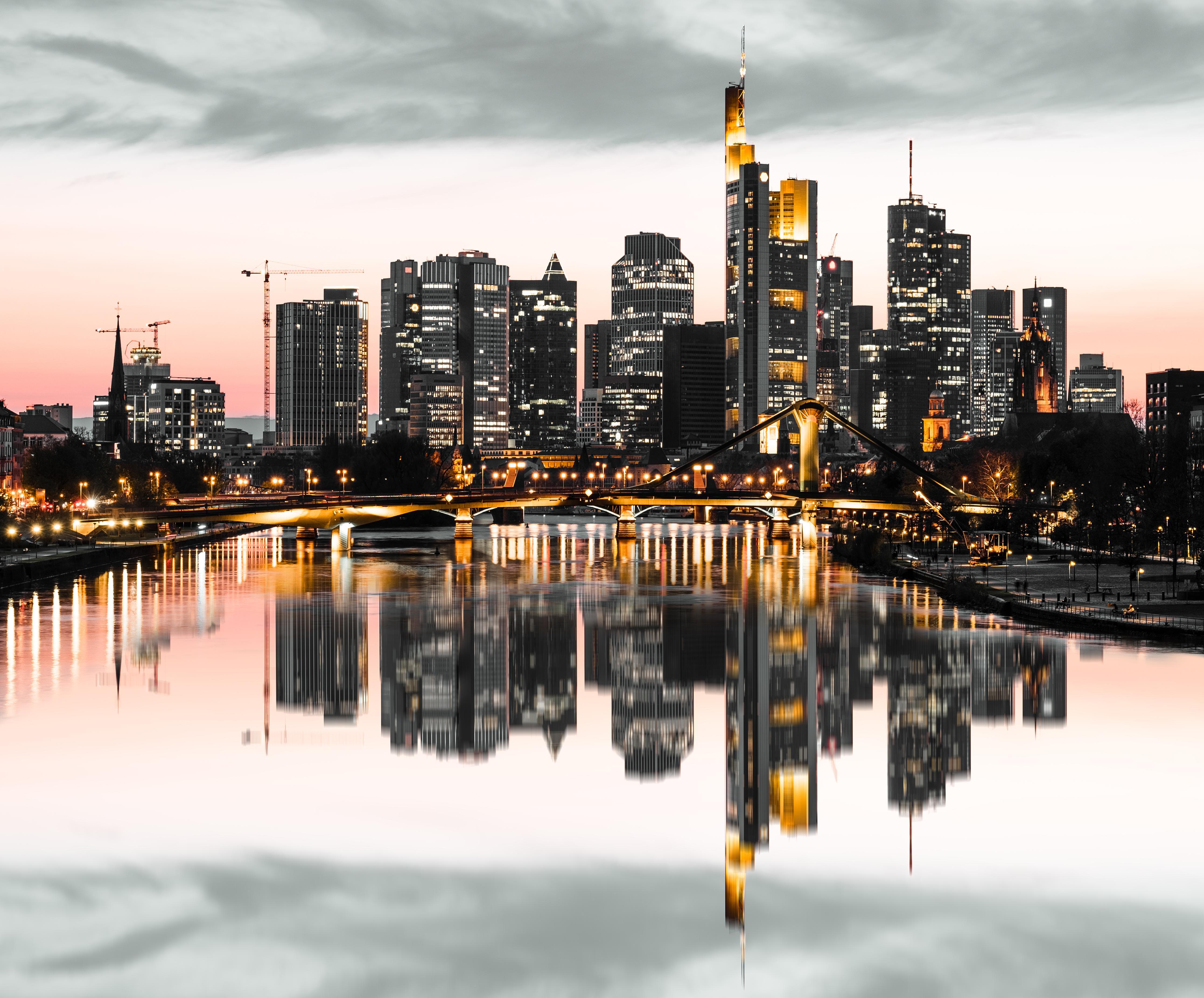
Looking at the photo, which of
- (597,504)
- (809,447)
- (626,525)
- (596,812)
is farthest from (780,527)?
(596,812)

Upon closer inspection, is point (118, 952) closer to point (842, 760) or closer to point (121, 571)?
point (842, 760)

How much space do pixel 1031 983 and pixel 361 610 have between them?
146 ft

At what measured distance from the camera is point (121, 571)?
83188 millimetres

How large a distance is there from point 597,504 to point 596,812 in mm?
101719

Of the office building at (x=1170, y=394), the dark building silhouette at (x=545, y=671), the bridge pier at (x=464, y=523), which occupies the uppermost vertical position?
the office building at (x=1170, y=394)

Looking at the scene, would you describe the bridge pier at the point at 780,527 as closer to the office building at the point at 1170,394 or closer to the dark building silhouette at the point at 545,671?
the office building at the point at 1170,394

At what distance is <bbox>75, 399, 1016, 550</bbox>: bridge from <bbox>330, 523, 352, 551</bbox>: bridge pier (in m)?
0.09

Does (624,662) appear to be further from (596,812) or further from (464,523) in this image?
(464,523)

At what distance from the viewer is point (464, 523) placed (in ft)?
389

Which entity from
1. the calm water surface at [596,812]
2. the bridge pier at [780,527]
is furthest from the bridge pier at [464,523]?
the calm water surface at [596,812]

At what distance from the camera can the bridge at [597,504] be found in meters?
105

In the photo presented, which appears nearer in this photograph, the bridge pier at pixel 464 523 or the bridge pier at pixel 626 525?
the bridge pier at pixel 464 523

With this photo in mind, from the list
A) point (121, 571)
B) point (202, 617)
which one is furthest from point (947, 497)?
point (202, 617)

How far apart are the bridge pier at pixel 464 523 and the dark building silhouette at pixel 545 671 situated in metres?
52.9
